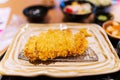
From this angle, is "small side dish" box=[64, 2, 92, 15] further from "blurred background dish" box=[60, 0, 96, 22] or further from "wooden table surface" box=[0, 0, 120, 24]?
"wooden table surface" box=[0, 0, 120, 24]

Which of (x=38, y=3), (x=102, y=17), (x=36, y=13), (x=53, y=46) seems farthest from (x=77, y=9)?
(x=53, y=46)

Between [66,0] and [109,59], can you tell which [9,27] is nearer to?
[66,0]

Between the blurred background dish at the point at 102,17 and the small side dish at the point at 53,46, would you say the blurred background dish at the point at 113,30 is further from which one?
the small side dish at the point at 53,46

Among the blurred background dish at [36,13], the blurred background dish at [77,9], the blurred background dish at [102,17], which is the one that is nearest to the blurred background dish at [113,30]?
the blurred background dish at [102,17]

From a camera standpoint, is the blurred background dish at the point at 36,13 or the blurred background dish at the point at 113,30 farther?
the blurred background dish at the point at 36,13

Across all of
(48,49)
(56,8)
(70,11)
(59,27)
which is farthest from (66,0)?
(48,49)

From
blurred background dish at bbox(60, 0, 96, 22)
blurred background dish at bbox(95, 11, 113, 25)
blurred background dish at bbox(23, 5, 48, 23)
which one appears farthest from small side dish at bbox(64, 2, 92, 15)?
blurred background dish at bbox(23, 5, 48, 23)

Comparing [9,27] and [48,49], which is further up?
[48,49]
